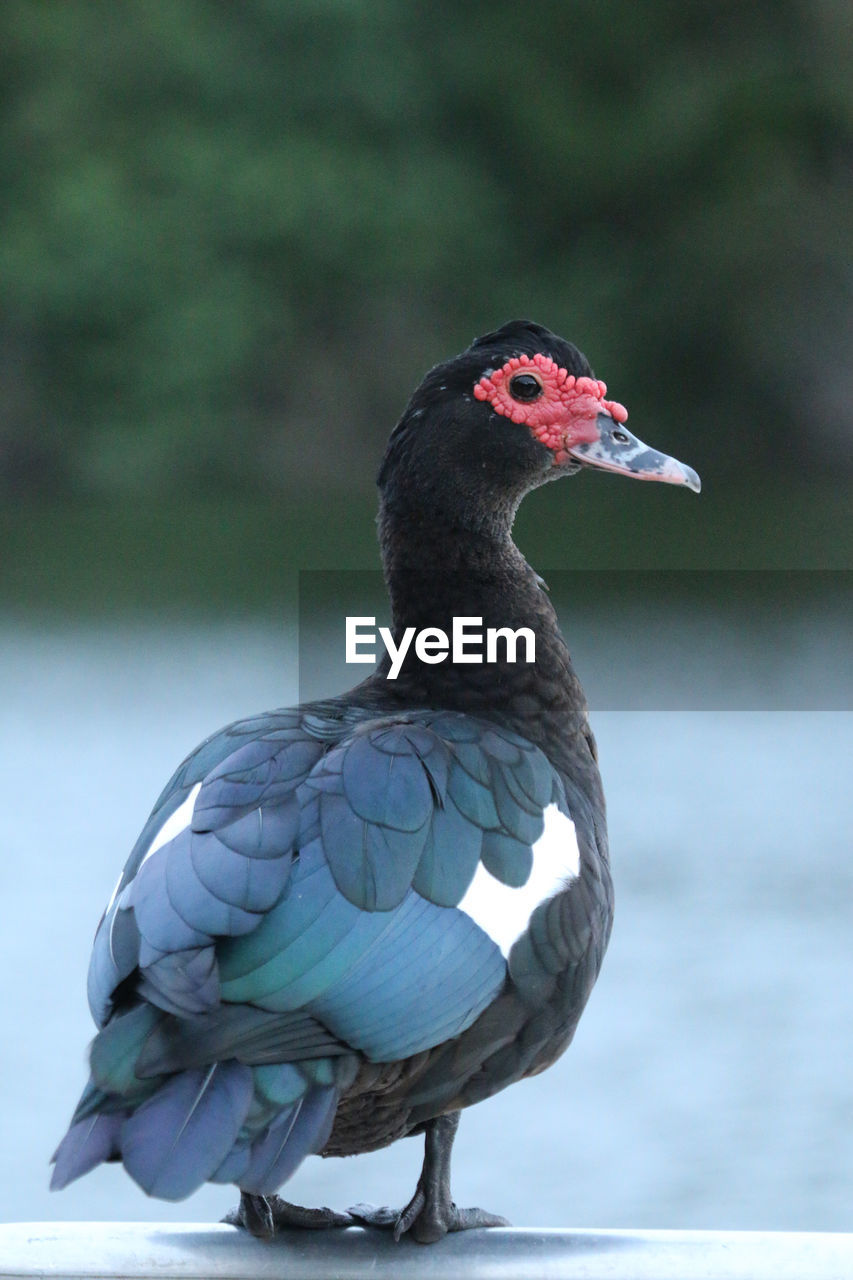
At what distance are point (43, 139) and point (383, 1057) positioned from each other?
1124cm

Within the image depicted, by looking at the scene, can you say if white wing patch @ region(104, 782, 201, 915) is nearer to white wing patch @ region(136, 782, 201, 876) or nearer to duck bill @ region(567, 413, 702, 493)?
white wing patch @ region(136, 782, 201, 876)

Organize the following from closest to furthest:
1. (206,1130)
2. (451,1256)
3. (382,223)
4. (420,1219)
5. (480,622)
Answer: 1. (206,1130)
2. (451,1256)
3. (420,1219)
4. (480,622)
5. (382,223)

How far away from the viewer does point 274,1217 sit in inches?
46.8

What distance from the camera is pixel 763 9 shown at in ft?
45.2

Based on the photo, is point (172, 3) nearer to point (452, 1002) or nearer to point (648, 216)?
point (648, 216)

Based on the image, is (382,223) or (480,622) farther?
(382,223)

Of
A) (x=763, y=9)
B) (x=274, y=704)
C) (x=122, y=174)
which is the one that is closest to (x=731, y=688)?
(x=274, y=704)

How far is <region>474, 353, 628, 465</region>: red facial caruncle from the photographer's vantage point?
149cm


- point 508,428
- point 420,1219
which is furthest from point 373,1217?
point 508,428

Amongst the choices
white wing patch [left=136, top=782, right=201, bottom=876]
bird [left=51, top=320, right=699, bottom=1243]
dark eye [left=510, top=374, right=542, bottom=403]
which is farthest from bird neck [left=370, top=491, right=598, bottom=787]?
white wing patch [left=136, top=782, right=201, bottom=876]

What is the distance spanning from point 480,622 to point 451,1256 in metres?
0.54

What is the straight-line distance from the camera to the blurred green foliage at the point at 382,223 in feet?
36.0

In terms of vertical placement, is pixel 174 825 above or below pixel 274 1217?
above

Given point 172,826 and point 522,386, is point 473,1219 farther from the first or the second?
point 522,386
